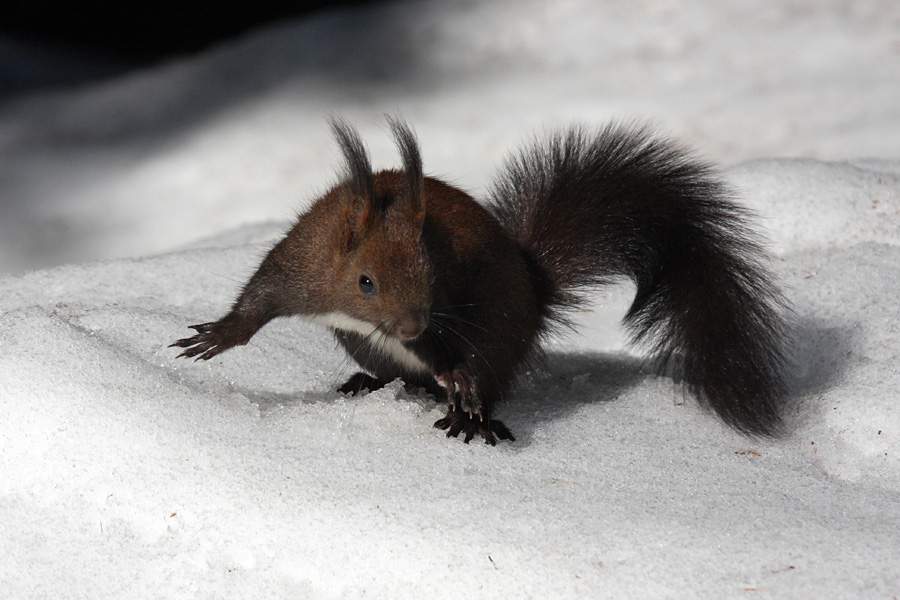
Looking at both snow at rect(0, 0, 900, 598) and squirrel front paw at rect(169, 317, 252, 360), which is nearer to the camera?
snow at rect(0, 0, 900, 598)

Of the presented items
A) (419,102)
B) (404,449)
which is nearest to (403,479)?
(404,449)

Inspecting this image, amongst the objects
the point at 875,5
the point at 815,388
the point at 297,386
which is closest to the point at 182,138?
the point at 297,386

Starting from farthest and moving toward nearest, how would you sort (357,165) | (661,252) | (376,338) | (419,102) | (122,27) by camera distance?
(122,27) < (419,102) < (661,252) < (376,338) < (357,165)

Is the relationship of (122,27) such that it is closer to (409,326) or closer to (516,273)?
(516,273)

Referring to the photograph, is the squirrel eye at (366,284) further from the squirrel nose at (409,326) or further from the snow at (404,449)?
the snow at (404,449)

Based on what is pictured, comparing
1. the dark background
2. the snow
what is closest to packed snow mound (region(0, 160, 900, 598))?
the snow

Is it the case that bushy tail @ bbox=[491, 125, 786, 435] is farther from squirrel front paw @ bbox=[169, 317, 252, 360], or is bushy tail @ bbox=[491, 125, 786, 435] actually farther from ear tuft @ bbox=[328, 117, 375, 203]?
squirrel front paw @ bbox=[169, 317, 252, 360]

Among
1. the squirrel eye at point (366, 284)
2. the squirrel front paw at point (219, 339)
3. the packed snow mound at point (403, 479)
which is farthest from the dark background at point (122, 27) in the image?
the squirrel eye at point (366, 284)

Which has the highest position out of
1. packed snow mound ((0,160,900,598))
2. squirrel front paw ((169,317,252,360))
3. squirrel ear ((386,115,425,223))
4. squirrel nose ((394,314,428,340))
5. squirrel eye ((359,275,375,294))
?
squirrel ear ((386,115,425,223))
